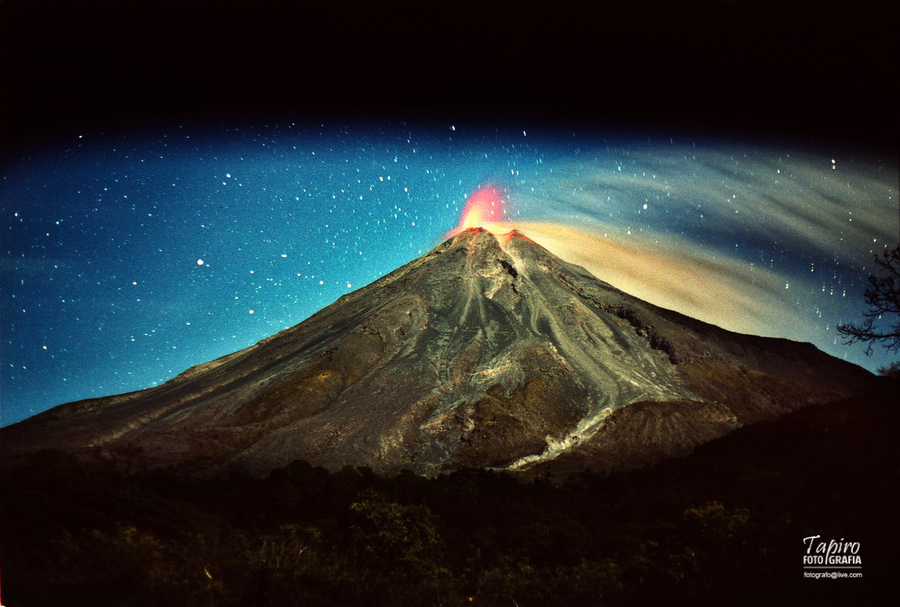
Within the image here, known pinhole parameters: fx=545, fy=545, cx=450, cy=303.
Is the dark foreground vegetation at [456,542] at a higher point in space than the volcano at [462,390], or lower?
lower

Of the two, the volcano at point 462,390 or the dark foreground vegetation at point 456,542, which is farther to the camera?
the volcano at point 462,390

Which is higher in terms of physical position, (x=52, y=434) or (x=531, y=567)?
(x=52, y=434)

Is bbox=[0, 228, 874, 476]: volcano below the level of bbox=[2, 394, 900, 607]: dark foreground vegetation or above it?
above

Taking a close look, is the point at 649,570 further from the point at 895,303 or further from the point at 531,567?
the point at 895,303

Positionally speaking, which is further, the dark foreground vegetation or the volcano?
the volcano

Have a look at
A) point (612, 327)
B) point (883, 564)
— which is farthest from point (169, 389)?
point (883, 564)
